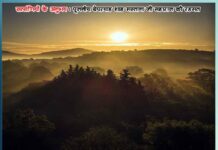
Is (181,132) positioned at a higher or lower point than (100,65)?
lower

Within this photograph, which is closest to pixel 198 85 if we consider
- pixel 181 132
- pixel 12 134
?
pixel 181 132

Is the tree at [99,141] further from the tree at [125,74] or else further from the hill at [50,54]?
the hill at [50,54]

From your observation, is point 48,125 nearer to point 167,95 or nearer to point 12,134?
point 12,134

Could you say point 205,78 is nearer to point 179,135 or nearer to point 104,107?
point 179,135

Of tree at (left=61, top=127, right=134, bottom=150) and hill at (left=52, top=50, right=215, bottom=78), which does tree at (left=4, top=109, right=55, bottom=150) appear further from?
hill at (left=52, top=50, right=215, bottom=78)

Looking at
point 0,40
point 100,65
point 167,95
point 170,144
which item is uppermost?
point 0,40

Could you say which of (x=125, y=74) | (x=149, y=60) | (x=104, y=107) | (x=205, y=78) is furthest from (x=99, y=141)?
(x=205, y=78)

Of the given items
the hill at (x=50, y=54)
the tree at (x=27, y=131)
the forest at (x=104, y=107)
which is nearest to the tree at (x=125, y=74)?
the forest at (x=104, y=107)
